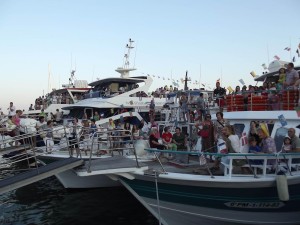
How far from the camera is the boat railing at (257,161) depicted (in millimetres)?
7734

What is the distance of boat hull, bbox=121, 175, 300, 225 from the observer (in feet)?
26.1

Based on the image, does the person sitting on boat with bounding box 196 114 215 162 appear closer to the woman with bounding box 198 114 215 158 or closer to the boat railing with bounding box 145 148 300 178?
the woman with bounding box 198 114 215 158

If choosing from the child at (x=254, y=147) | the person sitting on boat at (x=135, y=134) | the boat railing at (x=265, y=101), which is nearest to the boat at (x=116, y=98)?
the person sitting on boat at (x=135, y=134)

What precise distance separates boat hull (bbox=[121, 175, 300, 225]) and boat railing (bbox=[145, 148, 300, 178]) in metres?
0.34

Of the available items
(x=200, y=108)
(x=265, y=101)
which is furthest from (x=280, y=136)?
(x=200, y=108)

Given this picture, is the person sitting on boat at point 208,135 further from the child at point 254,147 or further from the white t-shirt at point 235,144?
the white t-shirt at point 235,144

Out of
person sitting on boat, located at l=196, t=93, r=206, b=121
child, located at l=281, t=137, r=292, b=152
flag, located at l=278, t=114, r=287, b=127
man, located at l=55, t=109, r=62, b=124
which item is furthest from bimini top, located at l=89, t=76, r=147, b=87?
child, located at l=281, t=137, r=292, b=152

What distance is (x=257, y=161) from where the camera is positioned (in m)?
8.47

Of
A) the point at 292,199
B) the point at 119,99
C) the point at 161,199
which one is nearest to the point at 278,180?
the point at 292,199

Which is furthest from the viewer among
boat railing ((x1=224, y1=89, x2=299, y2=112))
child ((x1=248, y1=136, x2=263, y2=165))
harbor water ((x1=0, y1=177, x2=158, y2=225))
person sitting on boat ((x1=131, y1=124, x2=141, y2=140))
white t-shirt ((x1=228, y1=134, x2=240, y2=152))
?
person sitting on boat ((x1=131, y1=124, x2=141, y2=140))

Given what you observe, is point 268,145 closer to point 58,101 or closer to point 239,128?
point 239,128

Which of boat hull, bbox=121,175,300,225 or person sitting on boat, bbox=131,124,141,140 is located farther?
person sitting on boat, bbox=131,124,141,140

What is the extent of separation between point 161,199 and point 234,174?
196 centimetres

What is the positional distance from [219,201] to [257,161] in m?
1.35
